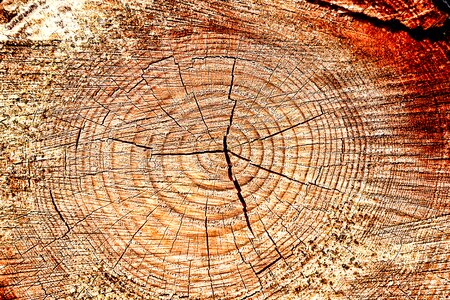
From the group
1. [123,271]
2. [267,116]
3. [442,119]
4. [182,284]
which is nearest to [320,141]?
[267,116]

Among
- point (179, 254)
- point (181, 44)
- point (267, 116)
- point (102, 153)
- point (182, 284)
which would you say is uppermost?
point (181, 44)

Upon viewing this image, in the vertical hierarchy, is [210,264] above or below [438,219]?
below

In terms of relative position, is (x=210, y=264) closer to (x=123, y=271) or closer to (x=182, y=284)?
(x=182, y=284)

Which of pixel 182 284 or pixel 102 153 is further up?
pixel 102 153

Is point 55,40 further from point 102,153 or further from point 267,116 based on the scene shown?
point 267,116

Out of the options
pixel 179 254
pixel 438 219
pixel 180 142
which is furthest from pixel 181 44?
pixel 438 219

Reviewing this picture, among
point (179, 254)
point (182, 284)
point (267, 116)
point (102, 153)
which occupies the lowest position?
point (182, 284)
